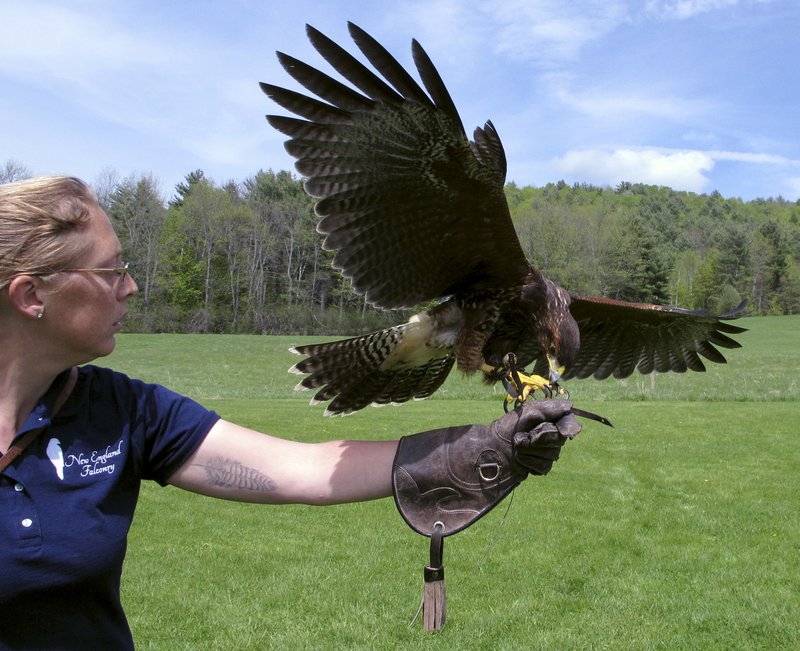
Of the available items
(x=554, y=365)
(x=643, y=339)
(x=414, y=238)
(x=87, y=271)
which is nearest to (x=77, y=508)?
(x=87, y=271)

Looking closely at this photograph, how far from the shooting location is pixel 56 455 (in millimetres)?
1480

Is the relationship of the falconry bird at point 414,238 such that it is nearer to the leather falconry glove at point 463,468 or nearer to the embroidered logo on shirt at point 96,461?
the leather falconry glove at point 463,468

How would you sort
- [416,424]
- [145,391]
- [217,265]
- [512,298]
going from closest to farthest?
[145,391]
[512,298]
[416,424]
[217,265]

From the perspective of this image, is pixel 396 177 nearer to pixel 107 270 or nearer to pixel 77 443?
pixel 107 270

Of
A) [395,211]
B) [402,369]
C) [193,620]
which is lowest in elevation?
[193,620]

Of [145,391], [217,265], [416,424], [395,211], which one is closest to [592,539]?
[395,211]

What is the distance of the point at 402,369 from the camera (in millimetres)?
3773

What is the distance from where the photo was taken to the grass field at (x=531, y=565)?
A: 14.0 ft

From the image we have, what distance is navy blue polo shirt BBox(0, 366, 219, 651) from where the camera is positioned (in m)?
1.39

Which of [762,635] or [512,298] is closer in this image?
[512,298]

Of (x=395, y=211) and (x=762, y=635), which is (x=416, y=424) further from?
(x=395, y=211)

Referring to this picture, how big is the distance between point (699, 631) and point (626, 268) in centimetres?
3824

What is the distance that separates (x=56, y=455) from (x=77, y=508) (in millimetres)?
121

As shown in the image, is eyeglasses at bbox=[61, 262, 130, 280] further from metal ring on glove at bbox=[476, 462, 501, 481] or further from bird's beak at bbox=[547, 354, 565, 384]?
bird's beak at bbox=[547, 354, 565, 384]
